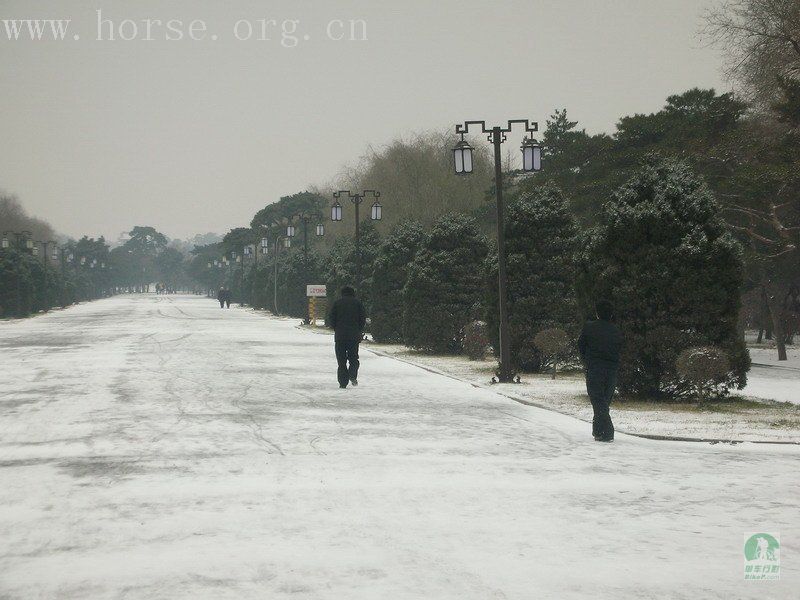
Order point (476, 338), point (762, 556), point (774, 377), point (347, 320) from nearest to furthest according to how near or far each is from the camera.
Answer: point (762, 556) → point (347, 320) → point (774, 377) → point (476, 338)

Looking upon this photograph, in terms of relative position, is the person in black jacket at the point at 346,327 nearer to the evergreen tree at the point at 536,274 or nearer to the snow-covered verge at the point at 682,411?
the snow-covered verge at the point at 682,411

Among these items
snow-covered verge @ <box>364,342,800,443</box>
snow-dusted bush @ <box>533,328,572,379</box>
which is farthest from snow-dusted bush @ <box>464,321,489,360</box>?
snow-dusted bush @ <box>533,328,572,379</box>

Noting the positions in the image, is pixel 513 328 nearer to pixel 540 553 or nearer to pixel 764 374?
pixel 764 374

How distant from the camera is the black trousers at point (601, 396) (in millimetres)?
12680

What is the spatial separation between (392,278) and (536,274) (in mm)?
13427

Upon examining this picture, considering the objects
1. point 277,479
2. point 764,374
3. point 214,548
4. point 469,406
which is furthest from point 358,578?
point 764,374

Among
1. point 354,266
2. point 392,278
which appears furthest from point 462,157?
point 354,266

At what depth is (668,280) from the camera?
17.2 m

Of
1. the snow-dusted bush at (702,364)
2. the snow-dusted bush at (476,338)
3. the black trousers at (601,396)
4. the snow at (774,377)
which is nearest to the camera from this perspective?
the black trousers at (601,396)

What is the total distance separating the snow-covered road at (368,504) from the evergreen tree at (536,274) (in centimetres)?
740

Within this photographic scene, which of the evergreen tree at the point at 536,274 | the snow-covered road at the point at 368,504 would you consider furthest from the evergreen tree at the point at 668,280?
the evergreen tree at the point at 536,274

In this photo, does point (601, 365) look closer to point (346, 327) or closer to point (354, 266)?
point (346, 327)

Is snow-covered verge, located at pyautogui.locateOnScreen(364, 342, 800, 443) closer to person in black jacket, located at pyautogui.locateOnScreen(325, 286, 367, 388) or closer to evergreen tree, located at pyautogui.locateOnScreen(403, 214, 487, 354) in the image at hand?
person in black jacket, located at pyautogui.locateOnScreen(325, 286, 367, 388)

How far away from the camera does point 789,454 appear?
1169cm
